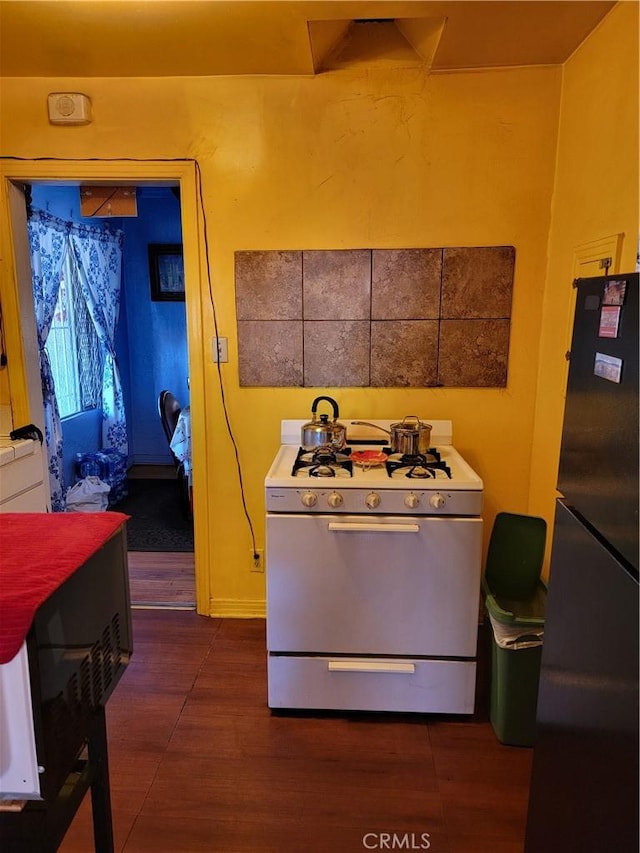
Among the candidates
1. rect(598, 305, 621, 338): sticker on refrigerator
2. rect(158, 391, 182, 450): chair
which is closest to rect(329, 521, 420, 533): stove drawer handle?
rect(598, 305, 621, 338): sticker on refrigerator

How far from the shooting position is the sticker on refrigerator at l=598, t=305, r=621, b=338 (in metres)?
0.90

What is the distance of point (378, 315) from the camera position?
8.16 ft

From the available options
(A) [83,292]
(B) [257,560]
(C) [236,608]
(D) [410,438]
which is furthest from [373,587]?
(A) [83,292]

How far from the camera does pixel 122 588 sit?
1.18 m

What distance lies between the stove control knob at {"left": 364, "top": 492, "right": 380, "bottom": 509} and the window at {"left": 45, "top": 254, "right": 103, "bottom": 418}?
2789mm

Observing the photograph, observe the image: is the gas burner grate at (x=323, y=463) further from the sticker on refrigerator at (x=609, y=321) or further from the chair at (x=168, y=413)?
the chair at (x=168, y=413)

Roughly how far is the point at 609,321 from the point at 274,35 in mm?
1728

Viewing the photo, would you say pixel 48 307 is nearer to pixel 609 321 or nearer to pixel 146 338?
pixel 146 338

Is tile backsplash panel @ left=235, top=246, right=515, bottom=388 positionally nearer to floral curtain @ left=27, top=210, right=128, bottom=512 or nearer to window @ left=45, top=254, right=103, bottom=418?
floral curtain @ left=27, top=210, right=128, bottom=512

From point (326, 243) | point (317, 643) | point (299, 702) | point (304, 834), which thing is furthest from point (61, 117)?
point (304, 834)

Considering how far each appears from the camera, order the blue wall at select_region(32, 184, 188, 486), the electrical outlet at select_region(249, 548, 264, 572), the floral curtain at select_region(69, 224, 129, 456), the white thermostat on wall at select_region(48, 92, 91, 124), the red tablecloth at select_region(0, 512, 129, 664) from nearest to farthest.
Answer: the red tablecloth at select_region(0, 512, 129, 664) < the white thermostat on wall at select_region(48, 92, 91, 124) < the electrical outlet at select_region(249, 548, 264, 572) < the floral curtain at select_region(69, 224, 129, 456) < the blue wall at select_region(32, 184, 188, 486)

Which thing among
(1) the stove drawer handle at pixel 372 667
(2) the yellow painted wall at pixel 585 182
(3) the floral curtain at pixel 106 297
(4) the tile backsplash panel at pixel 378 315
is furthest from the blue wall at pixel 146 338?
(2) the yellow painted wall at pixel 585 182
